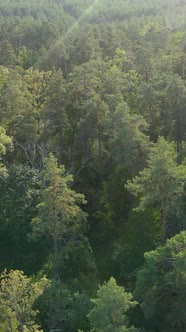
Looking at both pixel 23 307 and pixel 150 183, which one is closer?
pixel 23 307

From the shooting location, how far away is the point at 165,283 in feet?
78.7

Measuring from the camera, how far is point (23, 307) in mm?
21438

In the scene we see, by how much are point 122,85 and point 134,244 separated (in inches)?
730

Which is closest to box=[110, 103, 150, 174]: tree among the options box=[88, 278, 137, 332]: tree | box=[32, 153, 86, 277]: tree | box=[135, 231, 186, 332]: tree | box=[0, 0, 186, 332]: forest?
box=[0, 0, 186, 332]: forest

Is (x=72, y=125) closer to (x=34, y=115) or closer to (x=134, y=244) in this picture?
(x=34, y=115)

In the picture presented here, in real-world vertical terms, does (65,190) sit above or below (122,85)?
below

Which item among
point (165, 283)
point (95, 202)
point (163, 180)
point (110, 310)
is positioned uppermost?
point (163, 180)

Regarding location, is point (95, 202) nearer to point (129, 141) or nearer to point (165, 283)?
point (129, 141)

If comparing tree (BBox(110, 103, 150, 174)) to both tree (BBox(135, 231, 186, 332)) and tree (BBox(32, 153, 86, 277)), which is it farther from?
tree (BBox(135, 231, 186, 332))

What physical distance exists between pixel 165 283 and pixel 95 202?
642 inches

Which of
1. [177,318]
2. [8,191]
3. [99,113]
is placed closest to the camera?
[177,318]

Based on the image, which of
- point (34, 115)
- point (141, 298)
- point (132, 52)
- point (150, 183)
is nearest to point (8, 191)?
point (34, 115)

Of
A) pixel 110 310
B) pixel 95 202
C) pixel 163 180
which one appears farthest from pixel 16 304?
pixel 95 202

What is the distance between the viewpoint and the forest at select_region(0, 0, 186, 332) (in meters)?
23.8
